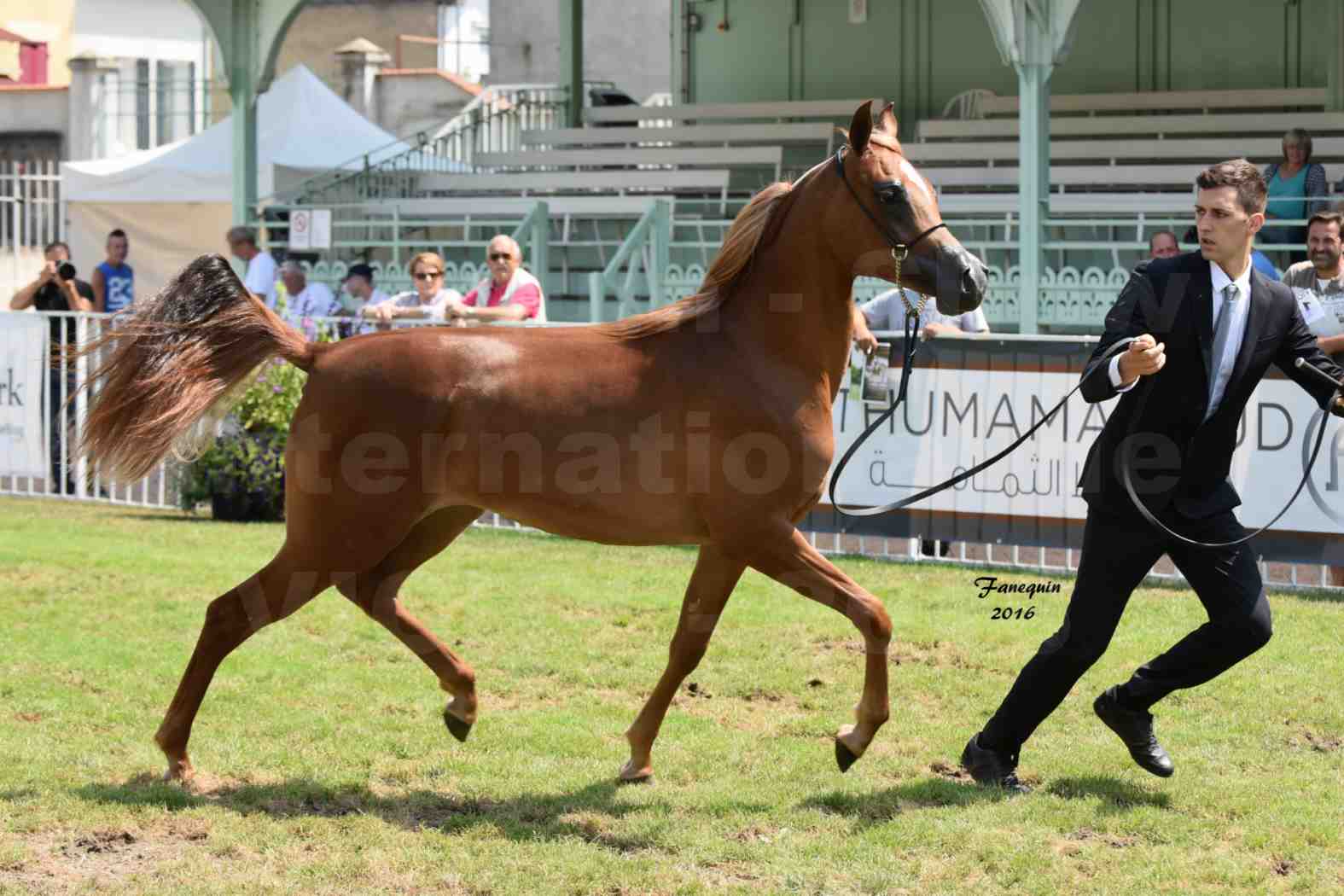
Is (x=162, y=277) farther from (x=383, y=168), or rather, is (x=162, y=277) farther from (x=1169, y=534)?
(x=1169, y=534)

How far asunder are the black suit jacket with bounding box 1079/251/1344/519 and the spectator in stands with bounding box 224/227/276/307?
456 inches

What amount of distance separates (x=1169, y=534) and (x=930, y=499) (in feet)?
16.4

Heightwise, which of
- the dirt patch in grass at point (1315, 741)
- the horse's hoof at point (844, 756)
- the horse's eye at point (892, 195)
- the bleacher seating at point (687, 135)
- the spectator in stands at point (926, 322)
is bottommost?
the dirt patch in grass at point (1315, 741)

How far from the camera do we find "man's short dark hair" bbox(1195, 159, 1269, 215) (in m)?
5.40

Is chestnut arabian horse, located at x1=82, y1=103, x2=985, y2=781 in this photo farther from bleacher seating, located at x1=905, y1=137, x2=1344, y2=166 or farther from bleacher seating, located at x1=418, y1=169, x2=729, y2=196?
bleacher seating, located at x1=418, y1=169, x2=729, y2=196

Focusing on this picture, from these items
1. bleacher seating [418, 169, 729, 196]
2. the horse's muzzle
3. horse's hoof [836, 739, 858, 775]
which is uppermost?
bleacher seating [418, 169, 729, 196]

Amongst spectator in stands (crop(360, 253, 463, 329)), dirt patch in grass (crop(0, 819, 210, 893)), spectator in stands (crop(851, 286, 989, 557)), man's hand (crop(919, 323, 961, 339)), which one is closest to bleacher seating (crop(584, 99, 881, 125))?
spectator in stands (crop(360, 253, 463, 329))

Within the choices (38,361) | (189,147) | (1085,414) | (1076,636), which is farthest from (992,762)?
(189,147)

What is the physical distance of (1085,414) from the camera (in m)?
9.93

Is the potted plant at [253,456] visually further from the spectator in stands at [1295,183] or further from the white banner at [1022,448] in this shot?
the spectator in stands at [1295,183]

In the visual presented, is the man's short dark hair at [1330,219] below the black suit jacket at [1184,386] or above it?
above

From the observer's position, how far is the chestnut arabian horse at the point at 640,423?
5598 millimetres

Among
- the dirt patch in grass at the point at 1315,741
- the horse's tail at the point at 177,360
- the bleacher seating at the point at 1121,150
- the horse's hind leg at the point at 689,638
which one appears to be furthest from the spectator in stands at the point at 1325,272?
the bleacher seating at the point at 1121,150

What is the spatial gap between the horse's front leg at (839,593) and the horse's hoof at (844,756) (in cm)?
13
